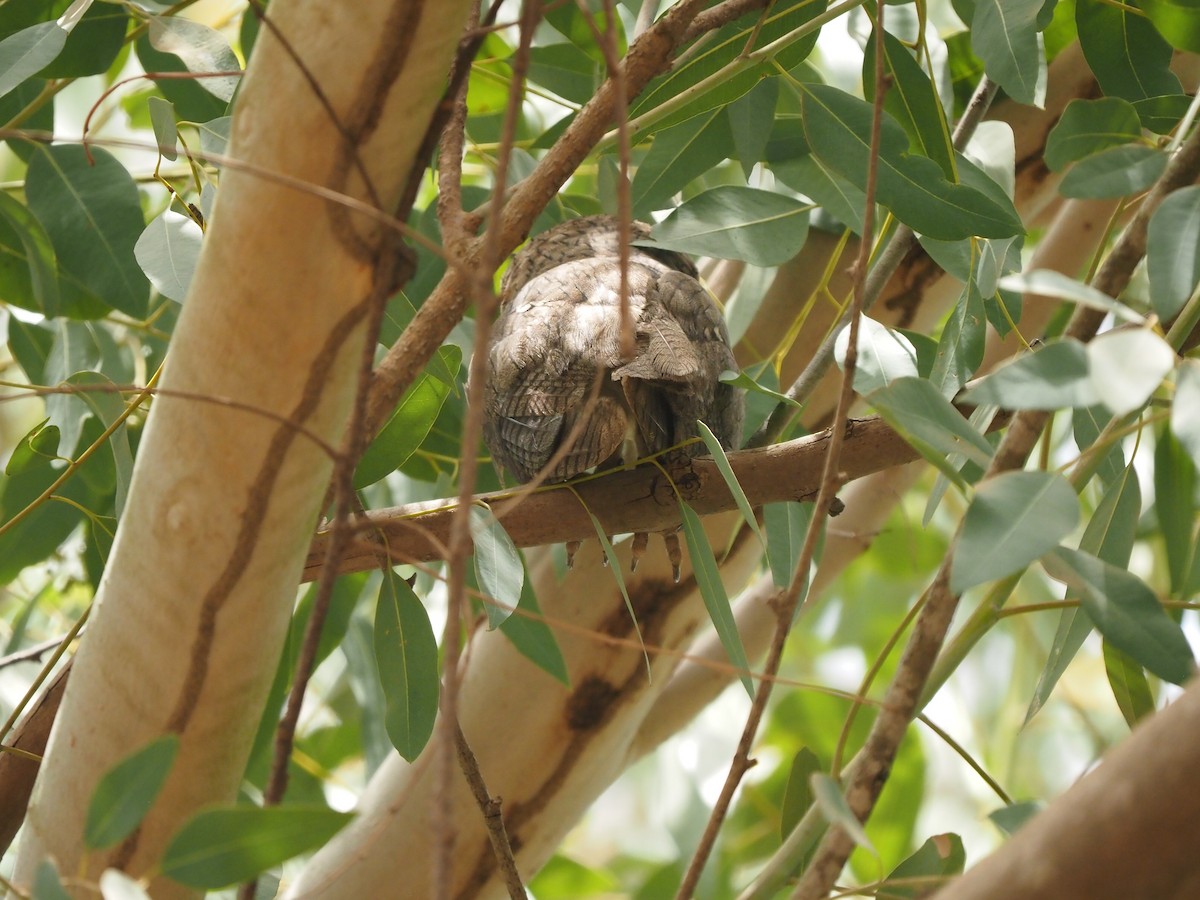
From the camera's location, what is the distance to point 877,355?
1007 mm

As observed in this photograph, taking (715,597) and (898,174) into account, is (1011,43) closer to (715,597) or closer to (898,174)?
(898,174)

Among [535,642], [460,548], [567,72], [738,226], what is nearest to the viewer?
[460,548]

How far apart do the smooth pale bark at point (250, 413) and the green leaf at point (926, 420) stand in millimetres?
321

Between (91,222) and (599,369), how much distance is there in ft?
1.89

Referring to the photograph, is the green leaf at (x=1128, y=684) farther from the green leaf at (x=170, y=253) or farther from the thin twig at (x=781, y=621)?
the green leaf at (x=170, y=253)

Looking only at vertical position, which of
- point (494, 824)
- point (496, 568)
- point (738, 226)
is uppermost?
point (738, 226)

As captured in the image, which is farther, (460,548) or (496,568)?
(496,568)

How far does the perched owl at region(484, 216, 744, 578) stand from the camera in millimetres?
1069

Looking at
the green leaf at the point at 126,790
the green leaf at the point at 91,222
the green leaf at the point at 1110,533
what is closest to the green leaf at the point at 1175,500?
→ the green leaf at the point at 1110,533

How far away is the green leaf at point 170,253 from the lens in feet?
3.09

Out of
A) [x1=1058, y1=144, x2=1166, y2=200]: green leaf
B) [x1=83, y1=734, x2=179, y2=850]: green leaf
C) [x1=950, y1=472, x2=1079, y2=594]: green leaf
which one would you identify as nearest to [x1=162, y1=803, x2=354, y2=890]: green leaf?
[x1=83, y1=734, x2=179, y2=850]: green leaf

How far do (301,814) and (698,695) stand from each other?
1171 millimetres

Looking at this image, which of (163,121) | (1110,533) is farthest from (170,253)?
(1110,533)

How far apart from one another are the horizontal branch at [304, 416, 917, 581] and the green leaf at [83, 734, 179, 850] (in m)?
0.42
